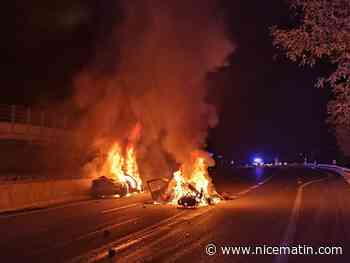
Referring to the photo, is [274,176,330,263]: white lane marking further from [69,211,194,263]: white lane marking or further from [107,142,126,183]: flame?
[107,142,126,183]: flame

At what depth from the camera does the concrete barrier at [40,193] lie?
25.0 metres

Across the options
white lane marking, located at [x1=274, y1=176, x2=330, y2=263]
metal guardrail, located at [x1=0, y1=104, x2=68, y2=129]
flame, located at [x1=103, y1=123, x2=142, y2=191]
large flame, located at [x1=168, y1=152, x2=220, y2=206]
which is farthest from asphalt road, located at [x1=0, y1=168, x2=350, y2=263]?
metal guardrail, located at [x1=0, y1=104, x2=68, y2=129]

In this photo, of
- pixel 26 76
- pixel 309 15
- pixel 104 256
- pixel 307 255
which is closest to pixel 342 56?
pixel 309 15

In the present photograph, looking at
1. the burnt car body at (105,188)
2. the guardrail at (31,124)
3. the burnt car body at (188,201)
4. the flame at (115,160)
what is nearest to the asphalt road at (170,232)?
the burnt car body at (188,201)

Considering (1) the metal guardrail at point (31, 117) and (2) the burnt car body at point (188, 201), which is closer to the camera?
(2) the burnt car body at point (188, 201)

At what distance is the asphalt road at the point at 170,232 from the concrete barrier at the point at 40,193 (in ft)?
Result: 5.42

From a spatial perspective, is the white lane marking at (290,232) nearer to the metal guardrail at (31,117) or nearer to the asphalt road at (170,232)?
the asphalt road at (170,232)

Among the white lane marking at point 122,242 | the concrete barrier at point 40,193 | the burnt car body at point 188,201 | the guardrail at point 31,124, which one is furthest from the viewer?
the guardrail at point 31,124

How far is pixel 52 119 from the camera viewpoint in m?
44.0

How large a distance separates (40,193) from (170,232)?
12631mm

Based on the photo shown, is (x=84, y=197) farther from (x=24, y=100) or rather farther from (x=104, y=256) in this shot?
(x=24, y=100)

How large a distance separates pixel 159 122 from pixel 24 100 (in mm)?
22748

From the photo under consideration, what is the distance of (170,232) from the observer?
16.8m

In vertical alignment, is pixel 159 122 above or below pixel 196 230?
above
